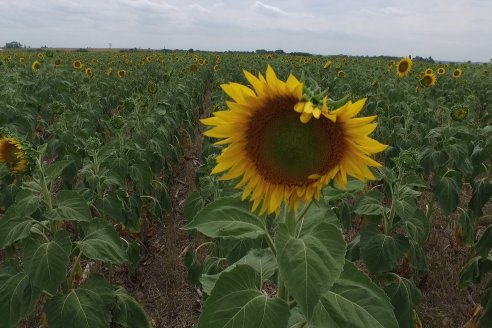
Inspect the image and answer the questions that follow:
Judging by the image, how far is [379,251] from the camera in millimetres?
2818

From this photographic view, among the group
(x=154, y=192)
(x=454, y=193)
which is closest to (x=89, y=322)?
(x=454, y=193)

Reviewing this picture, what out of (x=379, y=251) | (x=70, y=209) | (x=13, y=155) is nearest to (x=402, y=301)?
(x=379, y=251)

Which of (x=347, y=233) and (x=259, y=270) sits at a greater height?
(x=259, y=270)

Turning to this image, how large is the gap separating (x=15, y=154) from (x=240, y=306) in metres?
1.67

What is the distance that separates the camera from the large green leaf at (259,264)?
1685mm

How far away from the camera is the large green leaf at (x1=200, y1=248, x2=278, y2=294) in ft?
5.53

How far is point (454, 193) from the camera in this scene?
12.0 ft

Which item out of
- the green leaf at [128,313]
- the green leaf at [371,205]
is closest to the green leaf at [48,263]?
the green leaf at [128,313]

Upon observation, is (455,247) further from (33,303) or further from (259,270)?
(33,303)

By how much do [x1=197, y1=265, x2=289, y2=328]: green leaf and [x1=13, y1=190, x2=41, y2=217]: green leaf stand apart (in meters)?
1.27

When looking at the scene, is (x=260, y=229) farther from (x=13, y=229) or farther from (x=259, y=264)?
(x=13, y=229)

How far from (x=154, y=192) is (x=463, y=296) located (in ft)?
12.0

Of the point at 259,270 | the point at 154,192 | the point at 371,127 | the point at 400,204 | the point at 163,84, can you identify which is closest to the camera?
the point at 371,127

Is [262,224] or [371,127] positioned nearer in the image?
[371,127]
